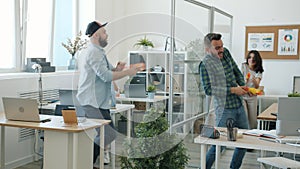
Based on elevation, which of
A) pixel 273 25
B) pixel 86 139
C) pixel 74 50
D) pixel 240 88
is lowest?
pixel 86 139

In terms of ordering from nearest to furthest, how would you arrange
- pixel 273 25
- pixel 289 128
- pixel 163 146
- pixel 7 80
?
pixel 163 146, pixel 289 128, pixel 7 80, pixel 273 25

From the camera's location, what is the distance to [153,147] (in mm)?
2594

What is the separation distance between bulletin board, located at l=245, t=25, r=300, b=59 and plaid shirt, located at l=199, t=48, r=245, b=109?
9.70 ft

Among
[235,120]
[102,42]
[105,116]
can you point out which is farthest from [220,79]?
[102,42]

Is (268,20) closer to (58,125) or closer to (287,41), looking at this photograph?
(287,41)

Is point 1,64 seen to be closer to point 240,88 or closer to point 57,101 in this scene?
point 57,101

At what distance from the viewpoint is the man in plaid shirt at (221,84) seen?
3.40 m

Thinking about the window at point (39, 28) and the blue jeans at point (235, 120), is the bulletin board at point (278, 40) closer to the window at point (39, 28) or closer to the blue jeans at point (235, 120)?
the window at point (39, 28)

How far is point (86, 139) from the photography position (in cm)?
355

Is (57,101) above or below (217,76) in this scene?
below

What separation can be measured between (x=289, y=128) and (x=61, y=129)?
1829 mm

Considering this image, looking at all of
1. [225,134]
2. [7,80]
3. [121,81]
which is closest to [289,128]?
[225,134]

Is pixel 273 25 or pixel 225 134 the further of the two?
pixel 273 25

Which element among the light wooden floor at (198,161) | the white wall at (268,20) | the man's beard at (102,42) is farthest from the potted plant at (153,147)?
the white wall at (268,20)
